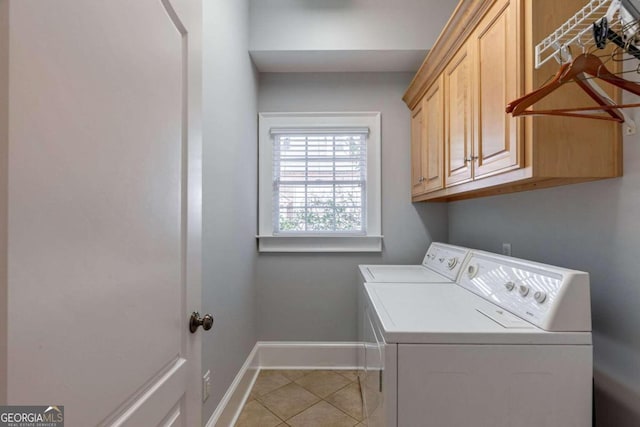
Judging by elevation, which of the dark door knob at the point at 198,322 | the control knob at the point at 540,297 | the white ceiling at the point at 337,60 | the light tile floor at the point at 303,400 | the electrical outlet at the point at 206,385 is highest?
the white ceiling at the point at 337,60

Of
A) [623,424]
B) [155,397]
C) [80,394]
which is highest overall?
[80,394]

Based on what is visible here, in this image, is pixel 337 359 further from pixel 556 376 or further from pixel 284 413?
pixel 556 376

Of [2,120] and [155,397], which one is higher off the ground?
[2,120]

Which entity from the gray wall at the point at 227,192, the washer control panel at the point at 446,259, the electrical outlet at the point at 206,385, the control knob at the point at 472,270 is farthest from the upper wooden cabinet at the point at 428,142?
the electrical outlet at the point at 206,385

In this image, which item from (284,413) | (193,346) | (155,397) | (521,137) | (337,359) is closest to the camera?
(155,397)

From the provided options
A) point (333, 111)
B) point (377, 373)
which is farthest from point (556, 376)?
point (333, 111)

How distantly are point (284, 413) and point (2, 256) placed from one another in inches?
74.9

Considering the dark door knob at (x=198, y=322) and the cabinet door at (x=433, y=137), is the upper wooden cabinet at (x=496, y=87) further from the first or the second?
the dark door knob at (x=198, y=322)

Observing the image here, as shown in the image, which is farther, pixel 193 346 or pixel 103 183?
pixel 193 346

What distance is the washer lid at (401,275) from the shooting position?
1785 mm

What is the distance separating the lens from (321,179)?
2.49 metres

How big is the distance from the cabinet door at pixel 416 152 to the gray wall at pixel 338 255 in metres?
0.07

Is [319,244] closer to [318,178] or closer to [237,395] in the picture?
[318,178]

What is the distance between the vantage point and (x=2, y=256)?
37 cm
